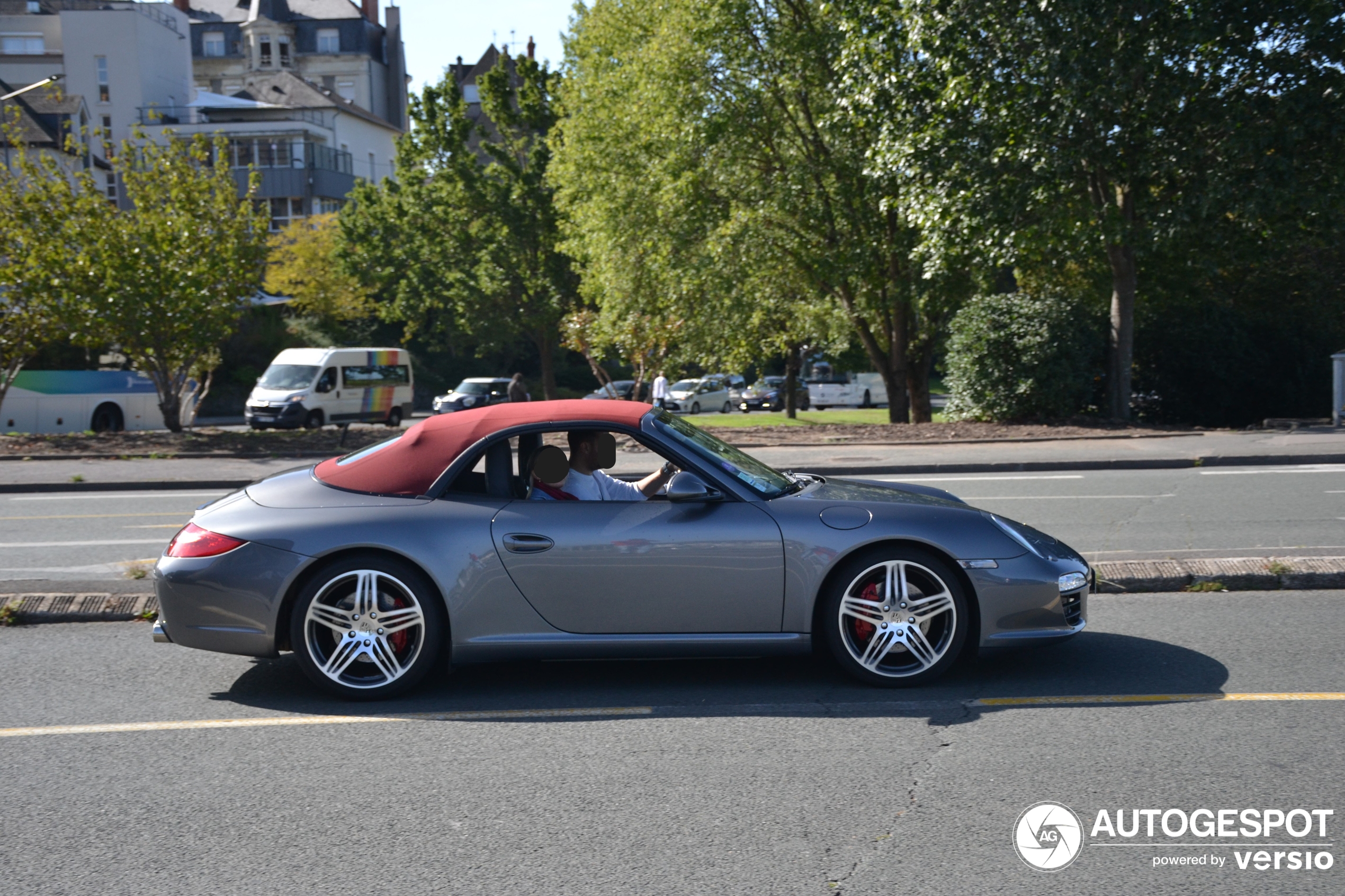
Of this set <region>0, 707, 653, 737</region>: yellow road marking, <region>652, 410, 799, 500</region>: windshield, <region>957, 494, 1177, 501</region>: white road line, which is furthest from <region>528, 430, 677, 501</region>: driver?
<region>957, 494, 1177, 501</region>: white road line

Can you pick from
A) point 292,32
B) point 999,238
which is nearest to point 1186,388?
point 999,238

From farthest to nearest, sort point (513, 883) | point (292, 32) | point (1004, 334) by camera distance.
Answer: point (292, 32) < point (1004, 334) < point (513, 883)

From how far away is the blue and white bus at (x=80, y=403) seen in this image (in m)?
30.5

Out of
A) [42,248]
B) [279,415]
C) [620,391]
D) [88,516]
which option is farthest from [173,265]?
[620,391]

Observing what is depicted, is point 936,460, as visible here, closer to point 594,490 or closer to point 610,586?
point 594,490

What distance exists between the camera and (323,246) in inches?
2135

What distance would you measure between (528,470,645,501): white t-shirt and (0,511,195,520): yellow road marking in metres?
8.83

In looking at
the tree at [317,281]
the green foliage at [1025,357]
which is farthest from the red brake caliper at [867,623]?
the tree at [317,281]

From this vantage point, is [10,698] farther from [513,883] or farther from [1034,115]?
[1034,115]

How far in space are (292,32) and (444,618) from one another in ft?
299

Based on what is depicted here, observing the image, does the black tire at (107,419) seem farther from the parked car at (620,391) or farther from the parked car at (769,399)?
the parked car at (769,399)

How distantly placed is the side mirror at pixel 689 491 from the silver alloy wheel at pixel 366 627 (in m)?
1.27

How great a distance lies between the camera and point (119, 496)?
16172mm

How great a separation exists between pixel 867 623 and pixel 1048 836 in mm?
1704
